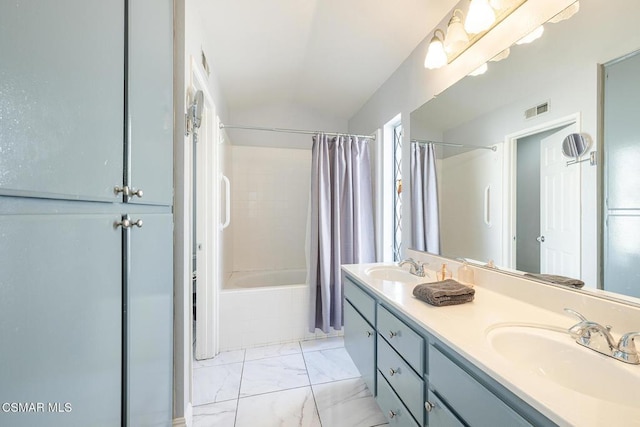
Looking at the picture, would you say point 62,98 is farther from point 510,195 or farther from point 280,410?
point 280,410

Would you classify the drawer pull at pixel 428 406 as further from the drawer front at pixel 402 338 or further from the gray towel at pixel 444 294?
the gray towel at pixel 444 294

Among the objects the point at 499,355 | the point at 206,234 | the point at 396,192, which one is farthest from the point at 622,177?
the point at 206,234

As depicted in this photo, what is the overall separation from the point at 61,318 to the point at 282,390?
157 centimetres

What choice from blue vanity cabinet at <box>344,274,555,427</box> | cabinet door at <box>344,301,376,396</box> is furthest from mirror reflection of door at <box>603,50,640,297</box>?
cabinet door at <box>344,301,376,396</box>

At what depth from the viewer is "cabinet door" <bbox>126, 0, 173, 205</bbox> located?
2.64 feet

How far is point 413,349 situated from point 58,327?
3.55ft

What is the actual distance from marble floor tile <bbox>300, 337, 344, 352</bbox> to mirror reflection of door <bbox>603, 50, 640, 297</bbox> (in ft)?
6.38

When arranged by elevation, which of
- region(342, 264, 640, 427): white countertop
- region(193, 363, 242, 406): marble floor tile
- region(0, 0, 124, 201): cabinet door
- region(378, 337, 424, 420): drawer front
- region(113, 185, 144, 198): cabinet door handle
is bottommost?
region(193, 363, 242, 406): marble floor tile

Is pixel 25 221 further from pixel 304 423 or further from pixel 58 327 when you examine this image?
pixel 304 423

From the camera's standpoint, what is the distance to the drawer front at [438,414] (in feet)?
2.56

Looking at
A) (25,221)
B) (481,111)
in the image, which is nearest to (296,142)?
(481,111)

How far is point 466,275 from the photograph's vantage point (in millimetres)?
1384

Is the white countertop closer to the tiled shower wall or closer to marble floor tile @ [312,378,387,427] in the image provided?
marble floor tile @ [312,378,387,427]

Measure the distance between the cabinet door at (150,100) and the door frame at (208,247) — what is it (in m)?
0.87
